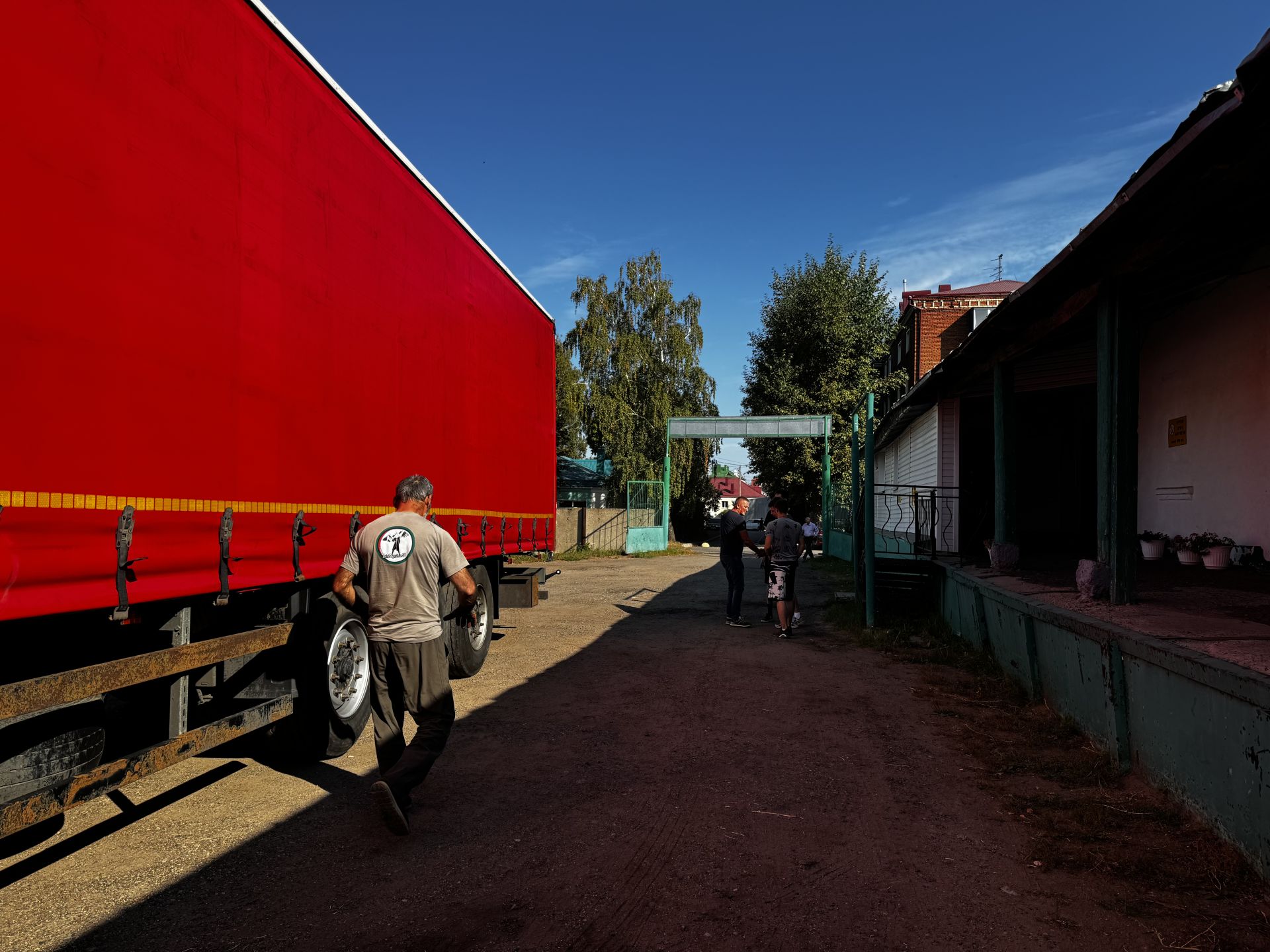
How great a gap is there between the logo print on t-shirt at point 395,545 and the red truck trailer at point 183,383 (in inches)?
24.6

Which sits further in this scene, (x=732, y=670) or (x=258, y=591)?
(x=732, y=670)

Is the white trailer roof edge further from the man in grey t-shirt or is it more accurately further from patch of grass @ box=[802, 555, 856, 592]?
patch of grass @ box=[802, 555, 856, 592]

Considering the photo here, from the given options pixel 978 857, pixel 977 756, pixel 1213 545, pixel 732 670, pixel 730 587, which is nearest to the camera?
pixel 978 857

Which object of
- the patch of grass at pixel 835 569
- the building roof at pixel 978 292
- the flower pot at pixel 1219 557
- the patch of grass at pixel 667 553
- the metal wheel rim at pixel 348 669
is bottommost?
the patch of grass at pixel 667 553

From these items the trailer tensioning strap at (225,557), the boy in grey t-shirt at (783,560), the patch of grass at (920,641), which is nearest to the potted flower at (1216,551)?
the patch of grass at (920,641)

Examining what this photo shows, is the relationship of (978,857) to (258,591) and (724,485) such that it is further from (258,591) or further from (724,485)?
(724,485)

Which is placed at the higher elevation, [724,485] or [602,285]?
[602,285]

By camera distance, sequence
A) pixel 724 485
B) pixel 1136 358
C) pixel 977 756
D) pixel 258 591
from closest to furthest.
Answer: pixel 258 591
pixel 977 756
pixel 1136 358
pixel 724 485

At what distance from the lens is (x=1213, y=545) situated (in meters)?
8.15

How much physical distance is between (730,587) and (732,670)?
10.0 ft

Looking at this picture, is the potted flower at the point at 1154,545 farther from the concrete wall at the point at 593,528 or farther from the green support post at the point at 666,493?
the concrete wall at the point at 593,528

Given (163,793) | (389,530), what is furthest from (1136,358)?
(163,793)

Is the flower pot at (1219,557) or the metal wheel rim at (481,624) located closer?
the metal wheel rim at (481,624)

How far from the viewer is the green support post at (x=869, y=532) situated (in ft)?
30.9
